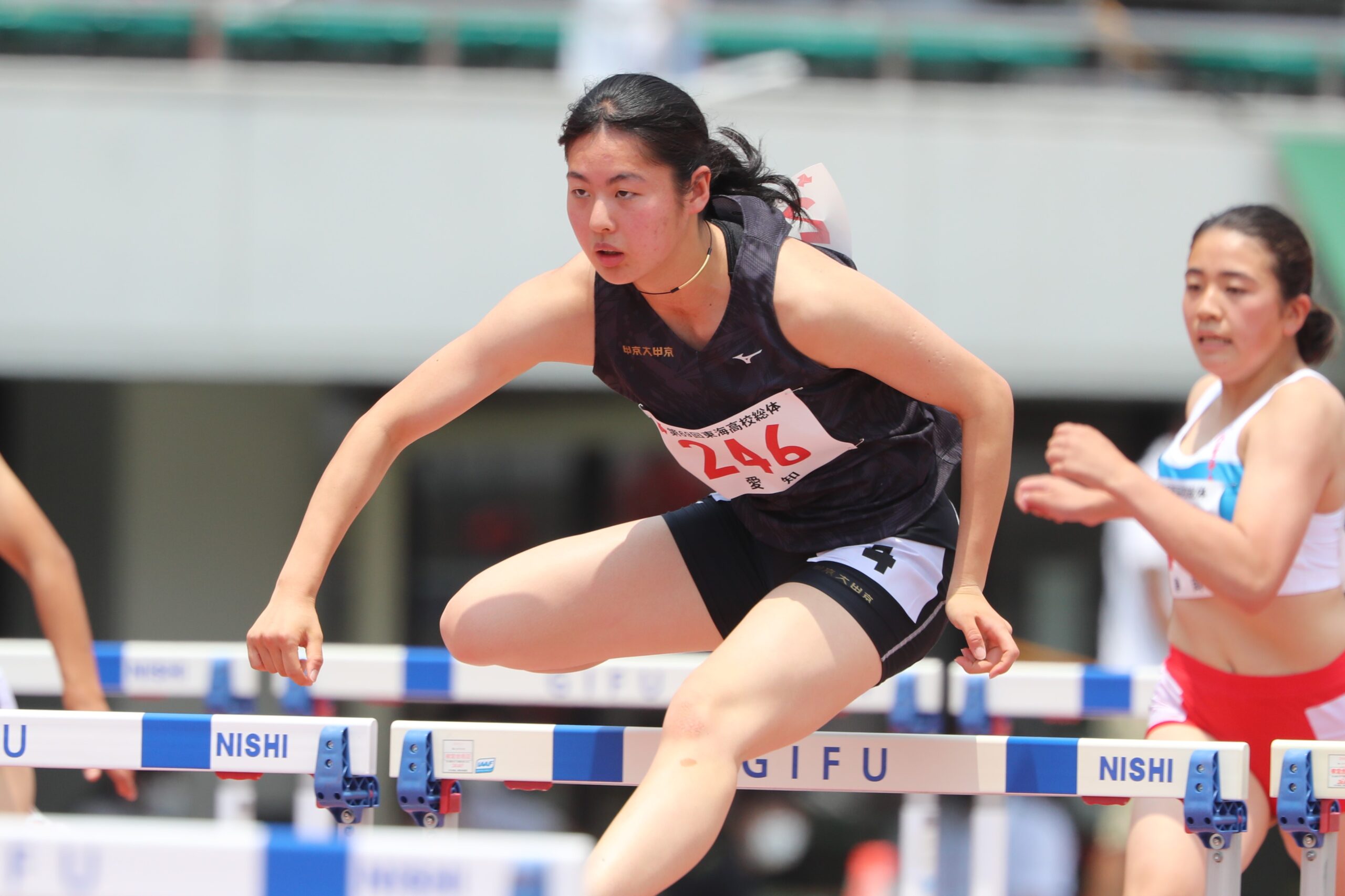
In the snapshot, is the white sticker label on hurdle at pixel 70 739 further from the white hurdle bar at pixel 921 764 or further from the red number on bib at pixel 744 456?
the red number on bib at pixel 744 456

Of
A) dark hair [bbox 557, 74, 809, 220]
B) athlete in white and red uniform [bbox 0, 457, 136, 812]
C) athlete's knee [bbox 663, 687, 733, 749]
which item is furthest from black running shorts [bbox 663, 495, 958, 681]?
athlete in white and red uniform [bbox 0, 457, 136, 812]

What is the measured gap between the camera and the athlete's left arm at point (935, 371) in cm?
236

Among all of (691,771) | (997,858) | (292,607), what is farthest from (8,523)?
(997,858)

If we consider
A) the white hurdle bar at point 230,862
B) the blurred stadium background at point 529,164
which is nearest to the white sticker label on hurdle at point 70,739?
the white hurdle bar at point 230,862

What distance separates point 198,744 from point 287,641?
26cm

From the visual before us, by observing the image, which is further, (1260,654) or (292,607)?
(1260,654)

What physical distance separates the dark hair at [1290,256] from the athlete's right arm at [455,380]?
1.37 meters

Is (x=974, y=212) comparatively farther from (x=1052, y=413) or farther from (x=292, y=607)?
(x=292, y=607)

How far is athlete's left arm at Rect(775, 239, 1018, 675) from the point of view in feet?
7.74

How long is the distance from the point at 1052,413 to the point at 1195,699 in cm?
544

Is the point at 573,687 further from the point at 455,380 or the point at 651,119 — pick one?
the point at 651,119

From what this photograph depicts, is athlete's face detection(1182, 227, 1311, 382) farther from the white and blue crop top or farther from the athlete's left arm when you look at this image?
the athlete's left arm

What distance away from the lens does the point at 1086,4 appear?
7.96 m

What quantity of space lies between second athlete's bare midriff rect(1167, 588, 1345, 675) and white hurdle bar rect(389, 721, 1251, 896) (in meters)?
0.45
